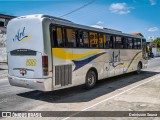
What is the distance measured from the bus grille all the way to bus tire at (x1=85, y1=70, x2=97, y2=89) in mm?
1619

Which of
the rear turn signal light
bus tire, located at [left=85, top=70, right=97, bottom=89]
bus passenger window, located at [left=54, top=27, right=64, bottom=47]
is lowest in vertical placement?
bus tire, located at [left=85, top=70, right=97, bottom=89]

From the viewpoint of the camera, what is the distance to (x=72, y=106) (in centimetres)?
747

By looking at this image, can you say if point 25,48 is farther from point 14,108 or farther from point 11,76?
point 14,108

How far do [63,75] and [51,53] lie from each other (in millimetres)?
1113

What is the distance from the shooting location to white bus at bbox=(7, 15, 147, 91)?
7945mm

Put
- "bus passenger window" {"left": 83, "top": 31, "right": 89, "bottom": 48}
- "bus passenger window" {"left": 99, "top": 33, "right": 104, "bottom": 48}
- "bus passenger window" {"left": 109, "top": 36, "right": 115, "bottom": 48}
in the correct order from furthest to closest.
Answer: "bus passenger window" {"left": 109, "top": 36, "right": 115, "bottom": 48} → "bus passenger window" {"left": 99, "top": 33, "right": 104, "bottom": 48} → "bus passenger window" {"left": 83, "top": 31, "right": 89, "bottom": 48}

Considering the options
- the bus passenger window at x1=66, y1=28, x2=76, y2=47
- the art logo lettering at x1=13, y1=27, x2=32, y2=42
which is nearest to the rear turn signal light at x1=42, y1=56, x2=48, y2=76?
the art logo lettering at x1=13, y1=27, x2=32, y2=42

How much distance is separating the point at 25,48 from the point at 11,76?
4.99 feet

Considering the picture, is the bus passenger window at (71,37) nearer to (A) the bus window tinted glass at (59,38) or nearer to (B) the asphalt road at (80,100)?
(A) the bus window tinted glass at (59,38)

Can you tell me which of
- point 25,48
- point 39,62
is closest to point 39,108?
point 39,62

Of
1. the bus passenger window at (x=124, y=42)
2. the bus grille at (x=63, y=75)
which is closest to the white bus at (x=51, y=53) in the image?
the bus grille at (x=63, y=75)

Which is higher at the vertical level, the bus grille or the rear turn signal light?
the rear turn signal light

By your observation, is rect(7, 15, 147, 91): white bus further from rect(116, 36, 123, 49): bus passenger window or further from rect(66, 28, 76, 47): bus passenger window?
rect(116, 36, 123, 49): bus passenger window

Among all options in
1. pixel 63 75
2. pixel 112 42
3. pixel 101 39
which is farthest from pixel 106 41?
pixel 63 75
